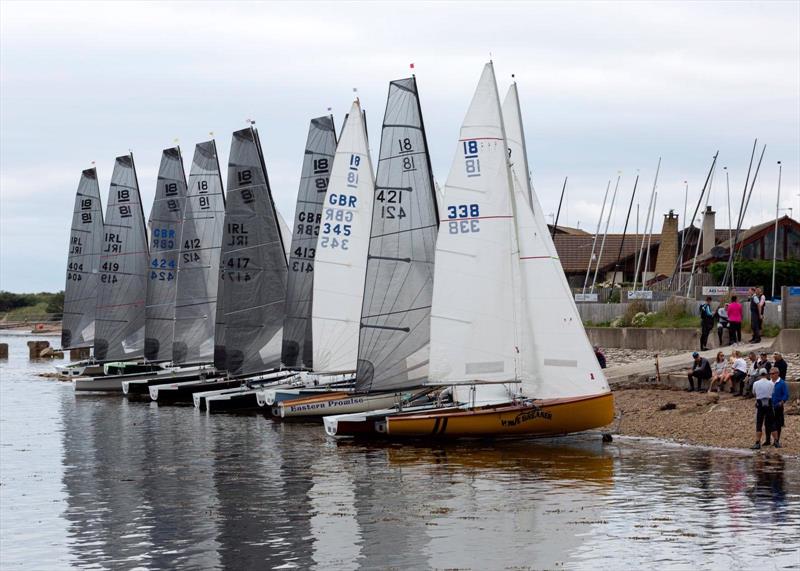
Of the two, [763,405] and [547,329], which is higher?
[547,329]

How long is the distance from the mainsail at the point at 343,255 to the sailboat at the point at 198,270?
12715 millimetres

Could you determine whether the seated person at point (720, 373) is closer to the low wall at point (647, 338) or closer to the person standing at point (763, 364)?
the person standing at point (763, 364)

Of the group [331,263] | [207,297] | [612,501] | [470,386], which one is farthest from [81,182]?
[612,501]

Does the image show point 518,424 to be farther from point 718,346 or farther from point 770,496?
point 718,346

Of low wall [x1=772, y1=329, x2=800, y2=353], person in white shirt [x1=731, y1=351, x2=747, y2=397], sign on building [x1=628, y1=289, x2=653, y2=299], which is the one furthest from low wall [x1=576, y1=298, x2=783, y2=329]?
person in white shirt [x1=731, y1=351, x2=747, y2=397]

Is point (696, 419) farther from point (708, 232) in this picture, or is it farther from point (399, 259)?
point (708, 232)

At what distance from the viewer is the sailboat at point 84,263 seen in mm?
63875

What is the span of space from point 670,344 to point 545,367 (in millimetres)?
17576

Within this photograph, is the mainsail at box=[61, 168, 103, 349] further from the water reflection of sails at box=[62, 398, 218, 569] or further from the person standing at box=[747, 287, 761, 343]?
the person standing at box=[747, 287, 761, 343]

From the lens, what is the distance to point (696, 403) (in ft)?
113

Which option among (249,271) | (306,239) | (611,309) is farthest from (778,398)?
(611,309)

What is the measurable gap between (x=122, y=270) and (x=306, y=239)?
16392 millimetres

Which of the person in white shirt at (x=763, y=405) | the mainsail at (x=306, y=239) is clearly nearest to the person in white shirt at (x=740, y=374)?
the person in white shirt at (x=763, y=405)

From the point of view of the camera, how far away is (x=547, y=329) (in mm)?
30359
